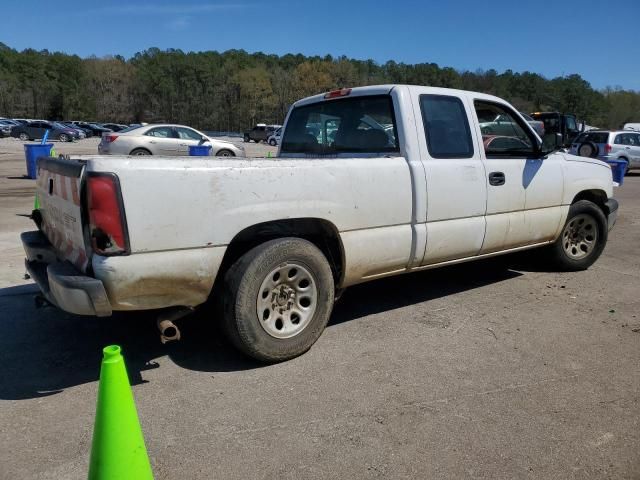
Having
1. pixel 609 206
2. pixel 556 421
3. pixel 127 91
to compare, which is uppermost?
pixel 127 91

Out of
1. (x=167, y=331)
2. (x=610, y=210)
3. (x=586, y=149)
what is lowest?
(x=167, y=331)

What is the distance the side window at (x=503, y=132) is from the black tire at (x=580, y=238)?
1.07m

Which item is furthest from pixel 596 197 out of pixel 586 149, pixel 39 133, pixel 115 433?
pixel 39 133

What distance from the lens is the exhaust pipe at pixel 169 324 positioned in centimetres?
308

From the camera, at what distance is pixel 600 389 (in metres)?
3.27

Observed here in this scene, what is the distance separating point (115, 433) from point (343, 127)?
3396mm

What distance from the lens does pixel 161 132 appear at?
17391 mm

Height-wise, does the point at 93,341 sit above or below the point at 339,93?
below

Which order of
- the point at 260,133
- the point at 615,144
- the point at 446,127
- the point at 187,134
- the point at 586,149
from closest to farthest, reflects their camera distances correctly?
the point at 446,127
the point at 187,134
the point at 586,149
the point at 615,144
the point at 260,133

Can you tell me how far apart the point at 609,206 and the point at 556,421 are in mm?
3910

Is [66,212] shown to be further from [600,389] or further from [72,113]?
[72,113]

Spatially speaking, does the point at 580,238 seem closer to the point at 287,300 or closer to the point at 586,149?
the point at 287,300

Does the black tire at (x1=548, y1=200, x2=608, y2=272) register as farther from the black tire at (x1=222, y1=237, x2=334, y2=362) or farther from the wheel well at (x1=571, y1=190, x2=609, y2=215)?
the black tire at (x1=222, y1=237, x2=334, y2=362)

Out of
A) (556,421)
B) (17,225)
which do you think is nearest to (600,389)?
(556,421)
